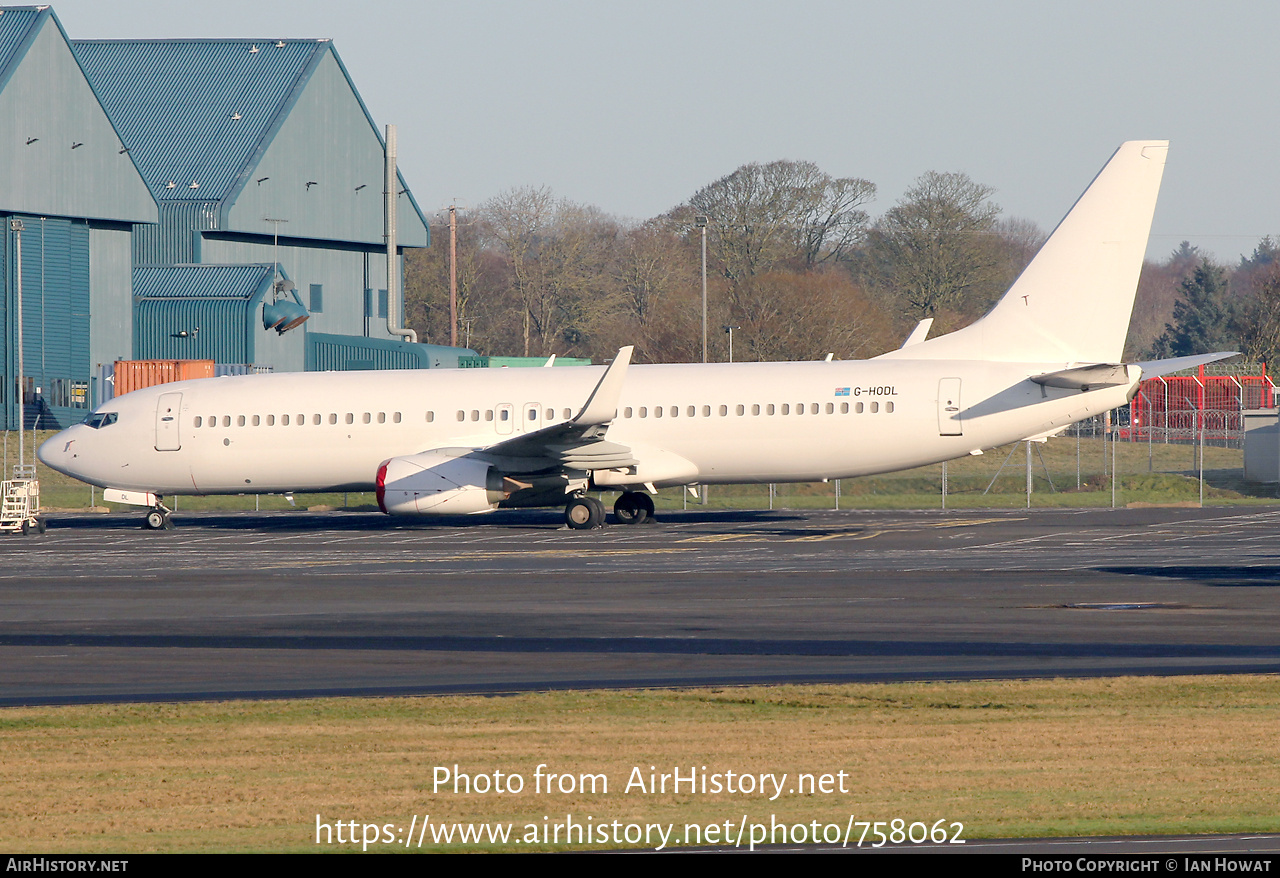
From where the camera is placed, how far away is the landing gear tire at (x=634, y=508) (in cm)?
3716

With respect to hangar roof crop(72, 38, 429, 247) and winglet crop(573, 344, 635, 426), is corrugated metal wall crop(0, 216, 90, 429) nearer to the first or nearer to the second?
hangar roof crop(72, 38, 429, 247)

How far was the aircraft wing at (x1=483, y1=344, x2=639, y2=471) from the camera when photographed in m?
32.4

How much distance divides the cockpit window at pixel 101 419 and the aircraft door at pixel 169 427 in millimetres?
1326

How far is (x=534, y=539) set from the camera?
3334 centimetres

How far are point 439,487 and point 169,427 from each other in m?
7.43

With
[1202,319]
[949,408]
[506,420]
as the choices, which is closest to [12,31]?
[506,420]

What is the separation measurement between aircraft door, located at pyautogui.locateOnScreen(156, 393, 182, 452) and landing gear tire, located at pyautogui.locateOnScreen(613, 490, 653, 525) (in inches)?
416

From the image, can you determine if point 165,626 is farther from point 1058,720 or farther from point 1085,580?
point 1085,580

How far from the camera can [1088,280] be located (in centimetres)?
3394

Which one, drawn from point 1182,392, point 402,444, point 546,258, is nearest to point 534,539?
point 402,444

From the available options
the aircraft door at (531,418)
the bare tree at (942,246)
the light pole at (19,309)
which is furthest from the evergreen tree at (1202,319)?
the aircraft door at (531,418)

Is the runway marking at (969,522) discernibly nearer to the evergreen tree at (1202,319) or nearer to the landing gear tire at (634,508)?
the landing gear tire at (634,508)

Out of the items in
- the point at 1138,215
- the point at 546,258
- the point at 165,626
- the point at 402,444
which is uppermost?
the point at 546,258

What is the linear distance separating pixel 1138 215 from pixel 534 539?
48.7 feet
